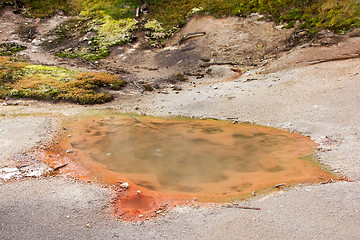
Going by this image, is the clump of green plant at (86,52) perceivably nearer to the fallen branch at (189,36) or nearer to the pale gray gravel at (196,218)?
the fallen branch at (189,36)

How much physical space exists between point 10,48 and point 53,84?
17.5m

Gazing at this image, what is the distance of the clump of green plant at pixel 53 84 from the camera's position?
1923 cm

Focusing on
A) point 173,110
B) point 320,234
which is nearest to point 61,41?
point 173,110

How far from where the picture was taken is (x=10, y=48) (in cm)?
3225

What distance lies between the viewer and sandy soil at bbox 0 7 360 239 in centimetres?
654

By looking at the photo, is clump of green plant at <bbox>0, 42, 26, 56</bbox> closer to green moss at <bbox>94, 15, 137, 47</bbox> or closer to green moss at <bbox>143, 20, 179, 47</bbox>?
green moss at <bbox>94, 15, 137, 47</bbox>

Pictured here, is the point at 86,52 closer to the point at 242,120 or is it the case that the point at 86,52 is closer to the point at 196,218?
the point at 242,120

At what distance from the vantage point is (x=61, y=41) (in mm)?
35156

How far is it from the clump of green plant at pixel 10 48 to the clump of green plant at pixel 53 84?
294 inches

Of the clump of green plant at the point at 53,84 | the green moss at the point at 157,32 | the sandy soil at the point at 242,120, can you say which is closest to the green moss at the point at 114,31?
the green moss at the point at 157,32

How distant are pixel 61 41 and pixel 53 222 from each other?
34.1 meters

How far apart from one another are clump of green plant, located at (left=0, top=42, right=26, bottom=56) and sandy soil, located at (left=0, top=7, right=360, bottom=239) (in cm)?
1699

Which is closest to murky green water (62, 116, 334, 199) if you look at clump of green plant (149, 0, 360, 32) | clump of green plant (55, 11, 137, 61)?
clump of green plant (149, 0, 360, 32)

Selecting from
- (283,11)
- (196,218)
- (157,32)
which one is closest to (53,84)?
(196,218)
